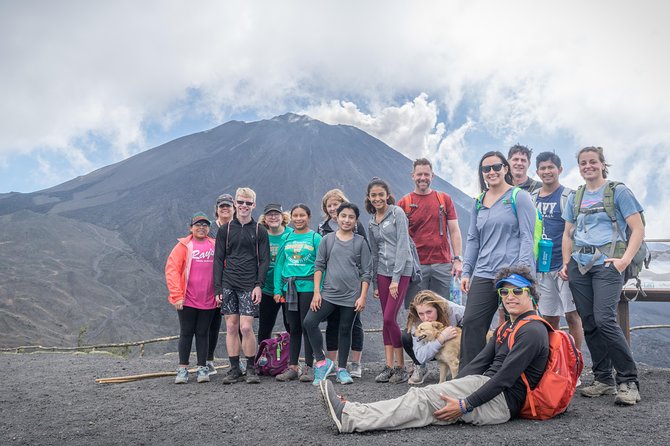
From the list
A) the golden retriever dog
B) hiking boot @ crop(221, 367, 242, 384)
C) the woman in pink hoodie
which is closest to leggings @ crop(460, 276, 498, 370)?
the golden retriever dog

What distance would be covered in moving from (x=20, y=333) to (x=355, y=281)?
33757mm

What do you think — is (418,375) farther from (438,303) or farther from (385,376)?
(438,303)

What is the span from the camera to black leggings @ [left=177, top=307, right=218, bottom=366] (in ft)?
18.1

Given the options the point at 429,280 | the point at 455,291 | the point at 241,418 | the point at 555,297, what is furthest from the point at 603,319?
the point at 241,418

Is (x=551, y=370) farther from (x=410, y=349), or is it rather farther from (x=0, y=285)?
(x=0, y=285)

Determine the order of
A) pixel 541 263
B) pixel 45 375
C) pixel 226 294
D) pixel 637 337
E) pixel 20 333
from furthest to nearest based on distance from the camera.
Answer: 1. pixel 637 337
2. pixel 20 333
3. pixel 45 375
4. pixel 226 294
5. pixel 541 263

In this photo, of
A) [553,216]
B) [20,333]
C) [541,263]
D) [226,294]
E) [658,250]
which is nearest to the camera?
[541,263]

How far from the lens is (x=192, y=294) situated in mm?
5555

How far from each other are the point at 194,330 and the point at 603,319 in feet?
13.6

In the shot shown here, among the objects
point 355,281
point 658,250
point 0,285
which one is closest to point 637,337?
point 658,250

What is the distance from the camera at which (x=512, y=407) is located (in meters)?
3.38

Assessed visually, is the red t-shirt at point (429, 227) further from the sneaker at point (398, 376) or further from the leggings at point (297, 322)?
the leggings at point (297, 322)

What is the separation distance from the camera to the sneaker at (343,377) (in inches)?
206

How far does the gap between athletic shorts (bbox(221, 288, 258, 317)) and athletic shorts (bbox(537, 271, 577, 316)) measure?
297 centimetres
